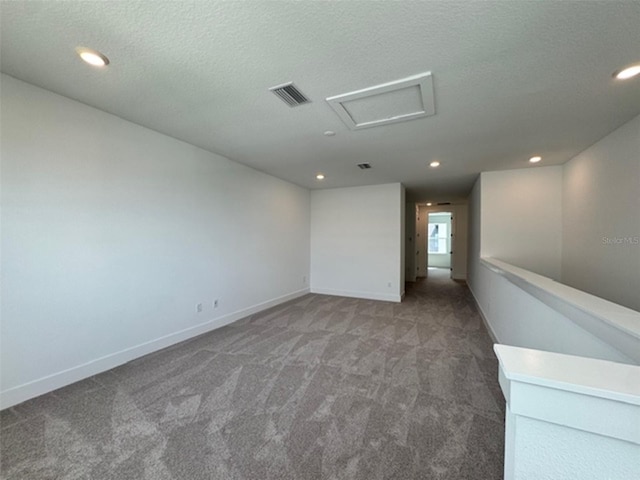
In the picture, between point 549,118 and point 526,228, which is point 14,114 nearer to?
point 549,118

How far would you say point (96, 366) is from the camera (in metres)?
2.43

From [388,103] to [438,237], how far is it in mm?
11855

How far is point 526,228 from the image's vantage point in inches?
165

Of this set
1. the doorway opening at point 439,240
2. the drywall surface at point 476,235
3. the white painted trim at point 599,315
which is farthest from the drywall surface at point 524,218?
the doorway opening at point 439,240

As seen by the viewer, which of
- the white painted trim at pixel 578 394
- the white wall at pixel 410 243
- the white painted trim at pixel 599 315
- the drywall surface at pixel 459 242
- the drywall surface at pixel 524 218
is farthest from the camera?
the drywall surface at pixel 459 242

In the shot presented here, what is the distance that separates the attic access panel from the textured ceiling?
0.25 feet

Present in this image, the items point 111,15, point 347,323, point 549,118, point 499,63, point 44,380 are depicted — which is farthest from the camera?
point 347,323

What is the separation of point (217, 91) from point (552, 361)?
8.40 ft

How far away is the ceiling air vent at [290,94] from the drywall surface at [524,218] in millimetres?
3753

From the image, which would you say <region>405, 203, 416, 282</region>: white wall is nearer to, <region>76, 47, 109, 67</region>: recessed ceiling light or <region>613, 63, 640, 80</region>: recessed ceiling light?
<region>613, 63, 640, 80</region>: recessed ceiling light

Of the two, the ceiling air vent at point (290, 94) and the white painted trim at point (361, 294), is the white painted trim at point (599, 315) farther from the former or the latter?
the white painted trim at point (361, 294)

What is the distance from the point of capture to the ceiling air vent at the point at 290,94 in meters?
2.00

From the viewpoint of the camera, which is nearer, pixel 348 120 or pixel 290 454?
pixel 290 454

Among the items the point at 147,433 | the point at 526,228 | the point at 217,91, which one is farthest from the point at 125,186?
the point at 526,228
